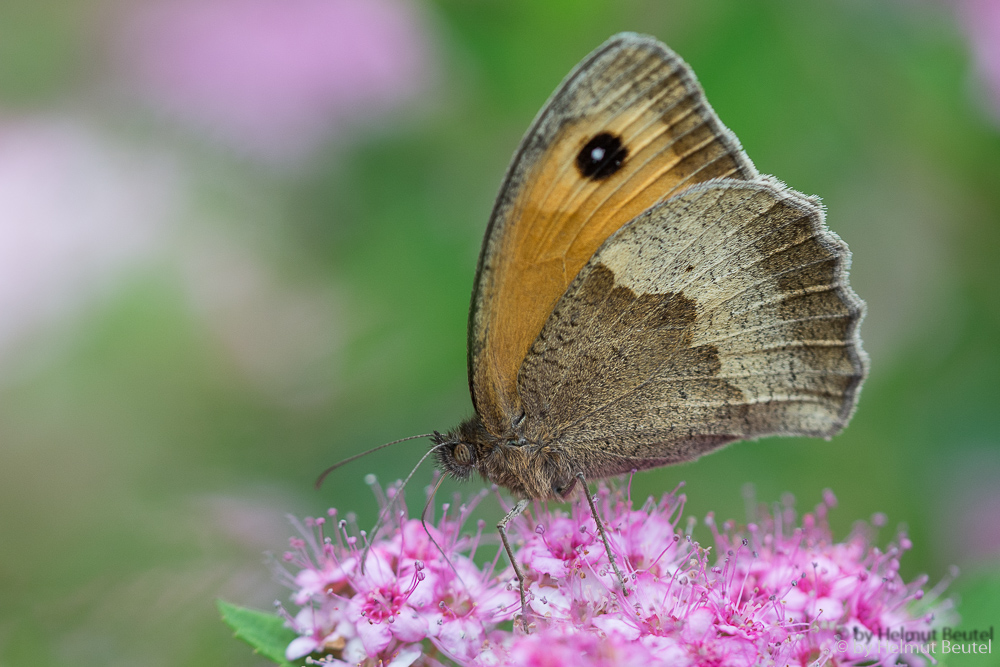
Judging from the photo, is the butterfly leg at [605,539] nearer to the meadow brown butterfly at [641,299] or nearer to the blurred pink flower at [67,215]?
the meadow brown butterfly at [641,299]

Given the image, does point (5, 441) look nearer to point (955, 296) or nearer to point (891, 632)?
point (891, 632)

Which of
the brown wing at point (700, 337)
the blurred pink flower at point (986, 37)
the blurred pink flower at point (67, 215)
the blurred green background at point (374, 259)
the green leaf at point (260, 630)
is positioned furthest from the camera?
the blurred pink flower at point (67, 215)

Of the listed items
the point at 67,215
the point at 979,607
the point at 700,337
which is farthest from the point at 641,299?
the point at 67,215

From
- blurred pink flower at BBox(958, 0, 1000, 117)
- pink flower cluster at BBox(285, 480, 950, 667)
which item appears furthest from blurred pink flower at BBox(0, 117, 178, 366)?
blurred pink flower at BBox(958, 0, 1000, 117)

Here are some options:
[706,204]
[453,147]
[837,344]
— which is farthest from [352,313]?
[837,344]

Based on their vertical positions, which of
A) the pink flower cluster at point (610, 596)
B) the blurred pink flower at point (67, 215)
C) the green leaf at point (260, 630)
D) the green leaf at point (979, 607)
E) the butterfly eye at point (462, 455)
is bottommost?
the green leaf at point (979, 607)

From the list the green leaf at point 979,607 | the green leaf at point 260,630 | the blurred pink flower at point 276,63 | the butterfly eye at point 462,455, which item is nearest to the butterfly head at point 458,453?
the butterfly eye at point 462,455

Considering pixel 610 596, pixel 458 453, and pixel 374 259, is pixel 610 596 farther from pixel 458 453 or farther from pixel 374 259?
pixel 374 259
